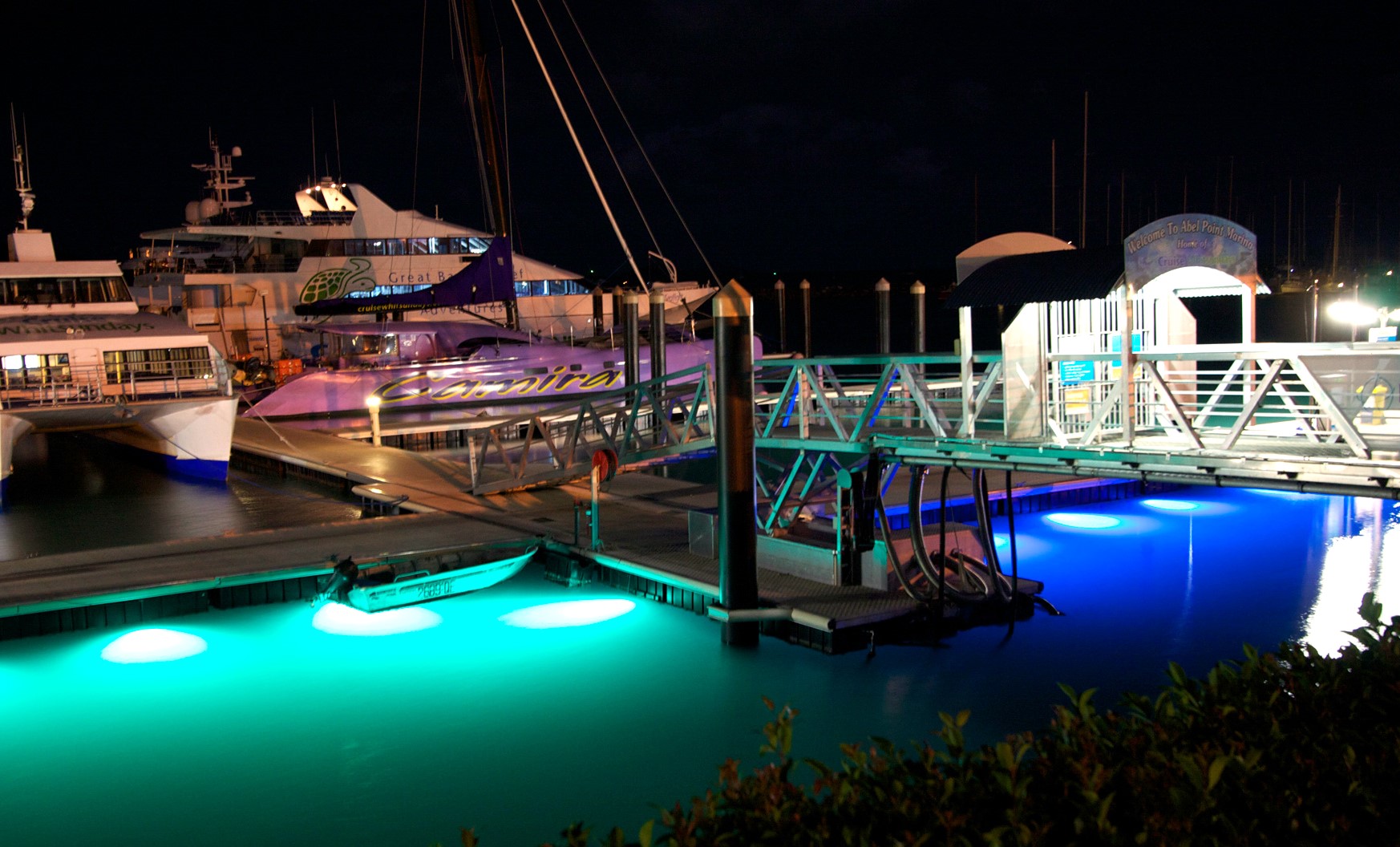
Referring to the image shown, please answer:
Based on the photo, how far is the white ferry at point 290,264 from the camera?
38.3m

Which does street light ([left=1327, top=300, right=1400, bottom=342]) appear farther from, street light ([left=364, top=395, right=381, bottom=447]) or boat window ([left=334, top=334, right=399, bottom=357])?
boat window ([left=334, top=334, right=399, bottom=357])

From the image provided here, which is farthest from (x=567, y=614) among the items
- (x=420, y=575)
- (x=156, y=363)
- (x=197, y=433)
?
(x=156, y=363)

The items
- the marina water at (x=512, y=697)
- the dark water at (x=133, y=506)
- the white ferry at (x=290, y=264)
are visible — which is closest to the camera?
the marina water at (x=512, y=697)

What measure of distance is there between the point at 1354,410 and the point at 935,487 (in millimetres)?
9687

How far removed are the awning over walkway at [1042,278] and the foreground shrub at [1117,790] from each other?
5.74 metres

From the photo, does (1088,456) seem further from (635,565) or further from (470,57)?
(470,57)

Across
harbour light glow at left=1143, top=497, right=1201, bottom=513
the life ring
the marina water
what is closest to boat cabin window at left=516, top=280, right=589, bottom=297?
harbour light glow at left=1143, top=497, right=1201, bottom=513

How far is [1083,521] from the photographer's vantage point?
19.3 m

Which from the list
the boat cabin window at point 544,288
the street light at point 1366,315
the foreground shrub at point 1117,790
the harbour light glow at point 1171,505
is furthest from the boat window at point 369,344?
the foreground shrub at point 1117,790

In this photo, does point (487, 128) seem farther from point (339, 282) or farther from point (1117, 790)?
point (1117, 790)

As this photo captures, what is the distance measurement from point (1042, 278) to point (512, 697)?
22.7 ft

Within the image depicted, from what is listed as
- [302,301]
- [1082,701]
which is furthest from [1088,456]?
[302,301]

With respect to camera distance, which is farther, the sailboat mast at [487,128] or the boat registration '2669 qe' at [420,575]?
the sailboat mast at [487,128]

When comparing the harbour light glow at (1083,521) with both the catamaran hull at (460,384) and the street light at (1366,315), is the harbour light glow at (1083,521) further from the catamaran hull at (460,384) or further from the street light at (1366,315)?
the catamaran hull at (460,384)
